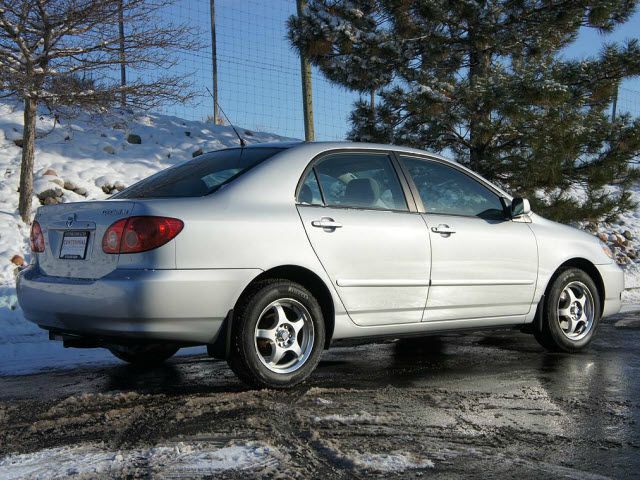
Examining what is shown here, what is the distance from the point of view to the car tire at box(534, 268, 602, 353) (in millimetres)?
6133

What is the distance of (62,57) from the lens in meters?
10.9

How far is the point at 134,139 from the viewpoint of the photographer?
15758mm

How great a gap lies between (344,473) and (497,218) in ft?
10.7

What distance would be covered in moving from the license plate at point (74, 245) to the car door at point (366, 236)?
1240 millimetres

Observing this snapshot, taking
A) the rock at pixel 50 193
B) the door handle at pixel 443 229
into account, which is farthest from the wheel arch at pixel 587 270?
the rock at pixel 50 193

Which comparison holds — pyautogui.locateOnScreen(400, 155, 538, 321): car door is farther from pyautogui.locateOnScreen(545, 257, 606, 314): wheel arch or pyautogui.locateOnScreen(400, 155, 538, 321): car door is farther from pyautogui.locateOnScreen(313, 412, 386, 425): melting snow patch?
pyautogui.locateOnScreen(313, 412, 386, 425): melting snow patch

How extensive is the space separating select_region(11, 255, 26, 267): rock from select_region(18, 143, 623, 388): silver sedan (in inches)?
184

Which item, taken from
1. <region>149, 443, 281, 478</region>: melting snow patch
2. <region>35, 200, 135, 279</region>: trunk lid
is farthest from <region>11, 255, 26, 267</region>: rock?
<region>149, 443, 281, 478</region>: melting snow patch

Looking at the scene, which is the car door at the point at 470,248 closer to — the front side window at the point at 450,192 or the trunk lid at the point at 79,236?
the front side window at the point at 450,192

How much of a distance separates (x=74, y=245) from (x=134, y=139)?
1172 cm

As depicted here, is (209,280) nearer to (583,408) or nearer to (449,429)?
(449,429)

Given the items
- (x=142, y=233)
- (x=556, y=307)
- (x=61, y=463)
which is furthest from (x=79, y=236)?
(x=556, y=307)

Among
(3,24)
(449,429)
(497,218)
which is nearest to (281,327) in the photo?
(449,429)

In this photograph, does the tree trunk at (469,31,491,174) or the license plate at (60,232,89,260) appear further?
the tree trunk at (469,31,491,174)
